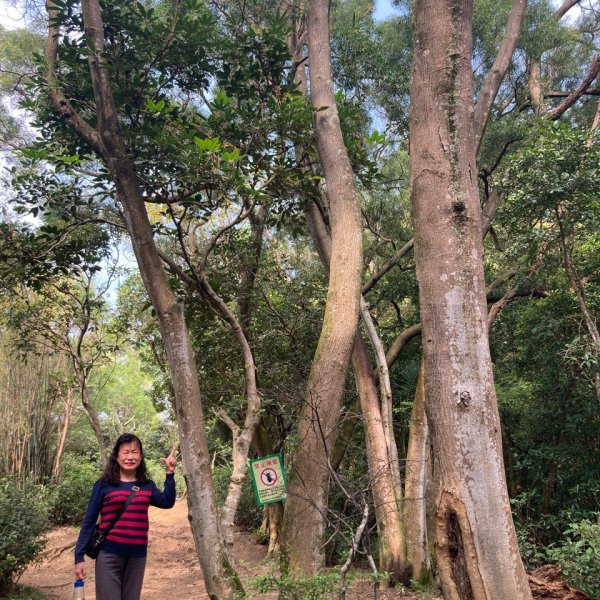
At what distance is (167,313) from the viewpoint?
13.2 ft

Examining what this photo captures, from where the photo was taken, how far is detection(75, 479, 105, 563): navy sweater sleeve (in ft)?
9.50

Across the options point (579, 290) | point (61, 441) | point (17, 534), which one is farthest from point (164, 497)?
point (61, 441)

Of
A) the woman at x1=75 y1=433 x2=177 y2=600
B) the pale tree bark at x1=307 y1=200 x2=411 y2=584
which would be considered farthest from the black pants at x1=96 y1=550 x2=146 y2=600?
the pale tree bark at x1=307 y1=200 x2=411 y2=584

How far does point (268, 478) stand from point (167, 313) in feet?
6.24

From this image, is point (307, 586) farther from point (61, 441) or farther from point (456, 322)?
point (61, 441)

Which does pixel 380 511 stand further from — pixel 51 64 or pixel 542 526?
pixel 51 64

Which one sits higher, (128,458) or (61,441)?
(61,441)

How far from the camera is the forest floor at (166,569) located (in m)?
5.87

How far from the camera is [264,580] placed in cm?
285

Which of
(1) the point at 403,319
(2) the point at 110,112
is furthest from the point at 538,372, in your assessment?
(2) the point at 110,112

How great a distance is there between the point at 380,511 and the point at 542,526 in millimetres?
2171

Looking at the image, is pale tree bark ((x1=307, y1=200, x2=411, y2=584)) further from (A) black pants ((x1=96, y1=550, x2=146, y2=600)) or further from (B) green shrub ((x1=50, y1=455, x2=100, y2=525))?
(B) green shrub ((x1=50, y1=455, x2=100, y2=525))

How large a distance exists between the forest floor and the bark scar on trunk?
2.23m

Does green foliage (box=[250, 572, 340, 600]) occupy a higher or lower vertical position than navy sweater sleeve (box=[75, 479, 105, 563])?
lower
